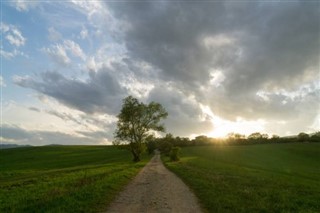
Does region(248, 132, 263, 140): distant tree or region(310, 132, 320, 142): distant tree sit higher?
region(248, 132, 263, 140): distant tree

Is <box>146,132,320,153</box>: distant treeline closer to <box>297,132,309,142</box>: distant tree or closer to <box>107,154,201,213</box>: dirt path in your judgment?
<box>297,132,309,142</box>: distant tree

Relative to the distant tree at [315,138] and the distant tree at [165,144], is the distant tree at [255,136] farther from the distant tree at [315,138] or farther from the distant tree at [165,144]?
the distant tree at [165,144]

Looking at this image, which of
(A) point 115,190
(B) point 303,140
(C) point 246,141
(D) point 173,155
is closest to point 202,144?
(C) point 246,141

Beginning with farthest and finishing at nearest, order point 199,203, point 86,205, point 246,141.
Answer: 1. point 246,141
2. point 199,203
3. point 86,205

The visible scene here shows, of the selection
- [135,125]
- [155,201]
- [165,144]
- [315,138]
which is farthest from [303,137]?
[155,201]

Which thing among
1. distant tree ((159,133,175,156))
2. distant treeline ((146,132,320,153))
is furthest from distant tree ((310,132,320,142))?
distant tree ((159,133,175,156))

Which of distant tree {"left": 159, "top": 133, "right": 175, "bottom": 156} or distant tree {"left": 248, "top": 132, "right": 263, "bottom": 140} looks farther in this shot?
distant tree {"left": 248, "top": 132, "right": 263, "bottom": 140}

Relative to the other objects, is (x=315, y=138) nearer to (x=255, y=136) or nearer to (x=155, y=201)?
(x=255, y=136)

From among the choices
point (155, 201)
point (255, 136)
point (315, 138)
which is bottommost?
point (155, 201)

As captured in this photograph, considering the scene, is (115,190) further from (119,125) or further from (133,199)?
(119,125)

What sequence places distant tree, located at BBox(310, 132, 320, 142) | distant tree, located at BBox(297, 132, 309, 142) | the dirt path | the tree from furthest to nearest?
distant tree, located at BBox(297, 132, 309, 142) < distant tree, located at BBox(310, 132, 320, 142) < the tree < the dirt path

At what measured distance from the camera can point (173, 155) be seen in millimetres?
67938

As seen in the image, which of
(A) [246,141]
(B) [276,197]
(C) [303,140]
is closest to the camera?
(B) [276,197]

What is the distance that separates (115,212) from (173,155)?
53.7m
